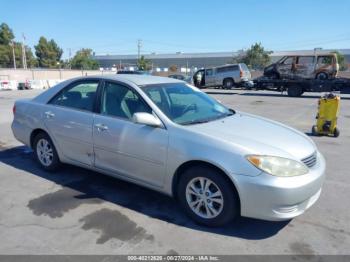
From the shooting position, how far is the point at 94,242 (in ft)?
10.2

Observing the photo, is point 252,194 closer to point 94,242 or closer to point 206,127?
point 206,127

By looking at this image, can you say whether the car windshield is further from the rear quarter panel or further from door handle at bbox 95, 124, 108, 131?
the rear quarter panel

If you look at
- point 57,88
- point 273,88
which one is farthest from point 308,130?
point 273,88

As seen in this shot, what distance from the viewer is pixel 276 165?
3.03 m

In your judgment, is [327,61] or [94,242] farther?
[327,61]

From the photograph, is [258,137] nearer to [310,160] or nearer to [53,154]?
[310,160]

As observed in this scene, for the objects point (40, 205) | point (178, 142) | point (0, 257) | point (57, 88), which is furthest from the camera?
point (57, 88)

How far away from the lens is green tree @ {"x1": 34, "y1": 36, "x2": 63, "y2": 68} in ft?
296

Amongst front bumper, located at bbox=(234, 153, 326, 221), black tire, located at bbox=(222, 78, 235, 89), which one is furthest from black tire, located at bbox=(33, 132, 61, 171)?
black tire, located at bbox=(222, 78, 235, 89)

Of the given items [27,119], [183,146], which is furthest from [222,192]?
[27,119]

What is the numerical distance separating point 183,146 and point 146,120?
53 centimetres

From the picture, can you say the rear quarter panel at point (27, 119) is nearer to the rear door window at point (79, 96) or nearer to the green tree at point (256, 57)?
the rear door window at point (79, 96)

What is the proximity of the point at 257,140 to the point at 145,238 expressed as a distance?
151cm

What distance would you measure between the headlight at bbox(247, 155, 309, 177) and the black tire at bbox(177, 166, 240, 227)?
1.17ft
